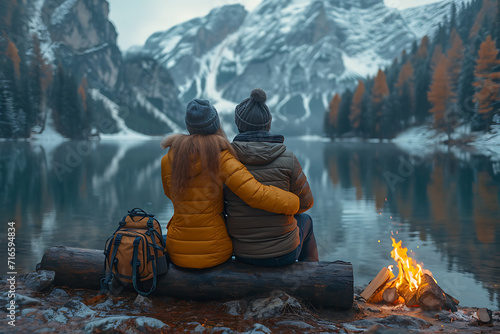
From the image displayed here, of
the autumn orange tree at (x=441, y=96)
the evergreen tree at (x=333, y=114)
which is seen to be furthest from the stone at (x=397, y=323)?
the evergreen tree at (x=333, y=114)

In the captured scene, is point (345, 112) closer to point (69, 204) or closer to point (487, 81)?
point (487, 81)

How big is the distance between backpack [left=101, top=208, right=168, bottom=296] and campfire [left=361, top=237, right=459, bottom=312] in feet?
8.84

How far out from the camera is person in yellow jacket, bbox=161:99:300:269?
12.8 ft

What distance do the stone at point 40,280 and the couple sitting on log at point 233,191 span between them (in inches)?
57.1

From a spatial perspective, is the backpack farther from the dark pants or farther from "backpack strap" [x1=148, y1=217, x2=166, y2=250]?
the dark pants

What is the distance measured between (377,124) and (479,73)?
3072 centimetres

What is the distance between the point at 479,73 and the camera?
50.2 m

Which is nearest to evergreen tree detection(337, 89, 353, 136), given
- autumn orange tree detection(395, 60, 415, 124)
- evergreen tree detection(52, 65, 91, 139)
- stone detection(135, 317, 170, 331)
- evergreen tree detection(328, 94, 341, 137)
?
evergreen tree detection(328, 94, 341, 137)

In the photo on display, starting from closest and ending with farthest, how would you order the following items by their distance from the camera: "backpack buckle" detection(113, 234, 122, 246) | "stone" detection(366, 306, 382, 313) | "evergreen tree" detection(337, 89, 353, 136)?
1. "backpack buckle" detection(113, 234, 122, 246)
2. "stone" detection(366, 306, 382, 313)
3. "evergreen tree" detection(337, 89, 353, 136)

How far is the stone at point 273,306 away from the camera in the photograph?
4.00 meters

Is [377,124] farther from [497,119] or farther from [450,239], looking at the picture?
Result: [450,239]

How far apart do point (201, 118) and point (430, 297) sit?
337 cm

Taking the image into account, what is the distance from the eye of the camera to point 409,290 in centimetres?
504

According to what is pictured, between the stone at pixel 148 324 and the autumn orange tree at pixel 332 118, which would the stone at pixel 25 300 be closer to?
the stone at pixel 148 324
